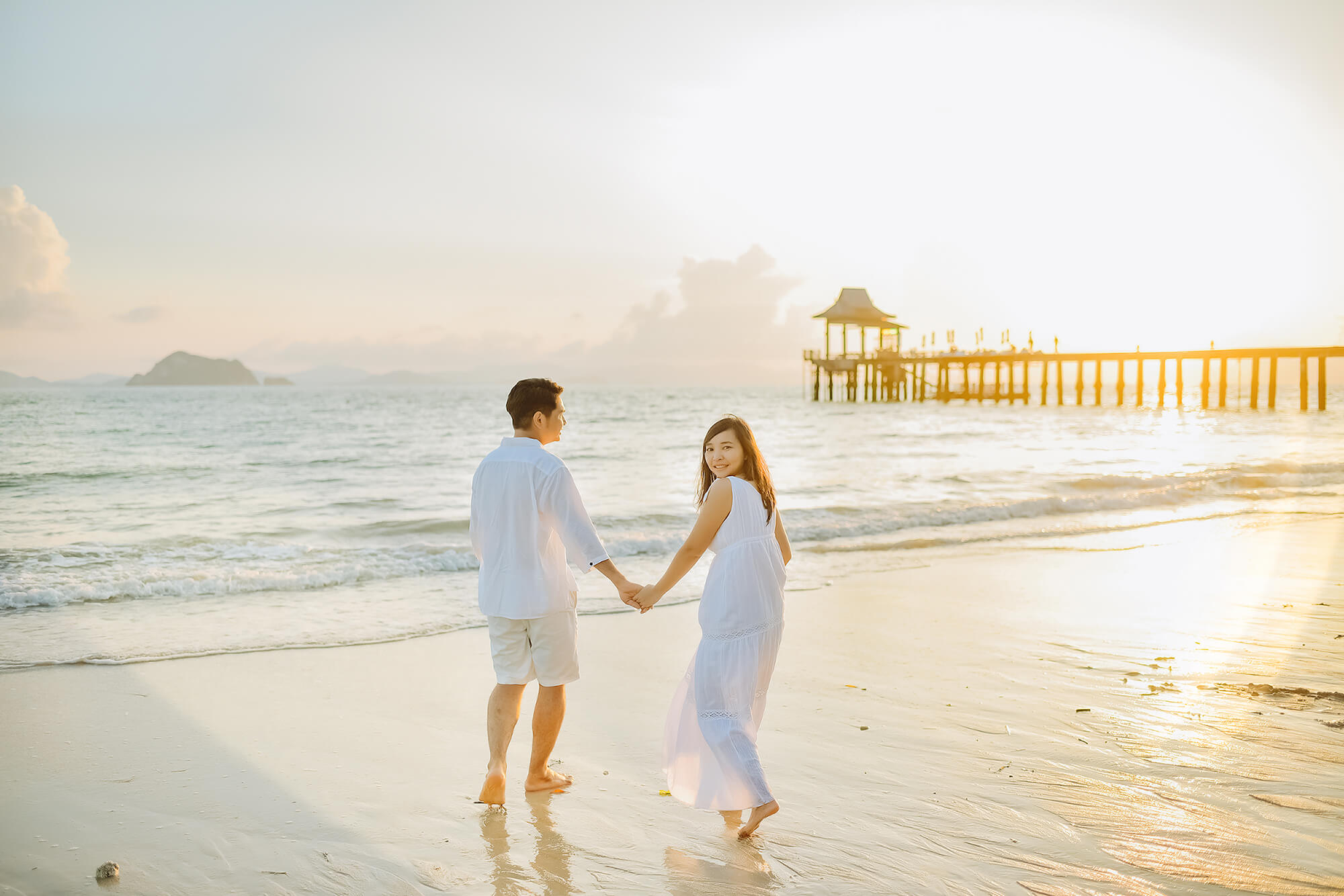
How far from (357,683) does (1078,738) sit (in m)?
3.85

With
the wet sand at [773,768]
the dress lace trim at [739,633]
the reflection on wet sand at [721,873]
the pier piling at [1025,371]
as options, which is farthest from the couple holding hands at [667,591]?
the pier piling at [1025,371]

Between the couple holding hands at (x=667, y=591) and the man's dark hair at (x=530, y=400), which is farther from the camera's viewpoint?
the man's dark hair at (x=530, y=400)

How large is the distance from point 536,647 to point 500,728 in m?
0.38

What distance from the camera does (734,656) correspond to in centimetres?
310

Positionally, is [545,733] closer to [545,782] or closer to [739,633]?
[545,782]

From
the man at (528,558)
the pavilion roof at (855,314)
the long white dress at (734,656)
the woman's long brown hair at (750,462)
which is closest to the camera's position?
the long white dress at (734,656)

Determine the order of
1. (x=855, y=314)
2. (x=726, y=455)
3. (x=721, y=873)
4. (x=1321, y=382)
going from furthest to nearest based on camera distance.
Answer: (x=855, y=314) → (x=1321, y=382) → (x=726, y=455) → (x=721, y=873)

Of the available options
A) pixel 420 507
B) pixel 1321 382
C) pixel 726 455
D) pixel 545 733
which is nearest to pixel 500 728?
pixel 545 733

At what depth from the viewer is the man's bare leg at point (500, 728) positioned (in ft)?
Answer: 11.2

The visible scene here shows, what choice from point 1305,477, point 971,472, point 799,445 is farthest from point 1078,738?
point 799,445

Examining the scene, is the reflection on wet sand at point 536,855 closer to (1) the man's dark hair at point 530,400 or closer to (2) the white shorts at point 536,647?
(2) the white shorts at point 536,647

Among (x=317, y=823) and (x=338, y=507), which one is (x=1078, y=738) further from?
(x=338, y=507)

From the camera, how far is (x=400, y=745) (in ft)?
13.5

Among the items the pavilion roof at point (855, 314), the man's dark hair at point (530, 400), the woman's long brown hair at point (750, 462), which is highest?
the pavilion roof at point (855, 314)
